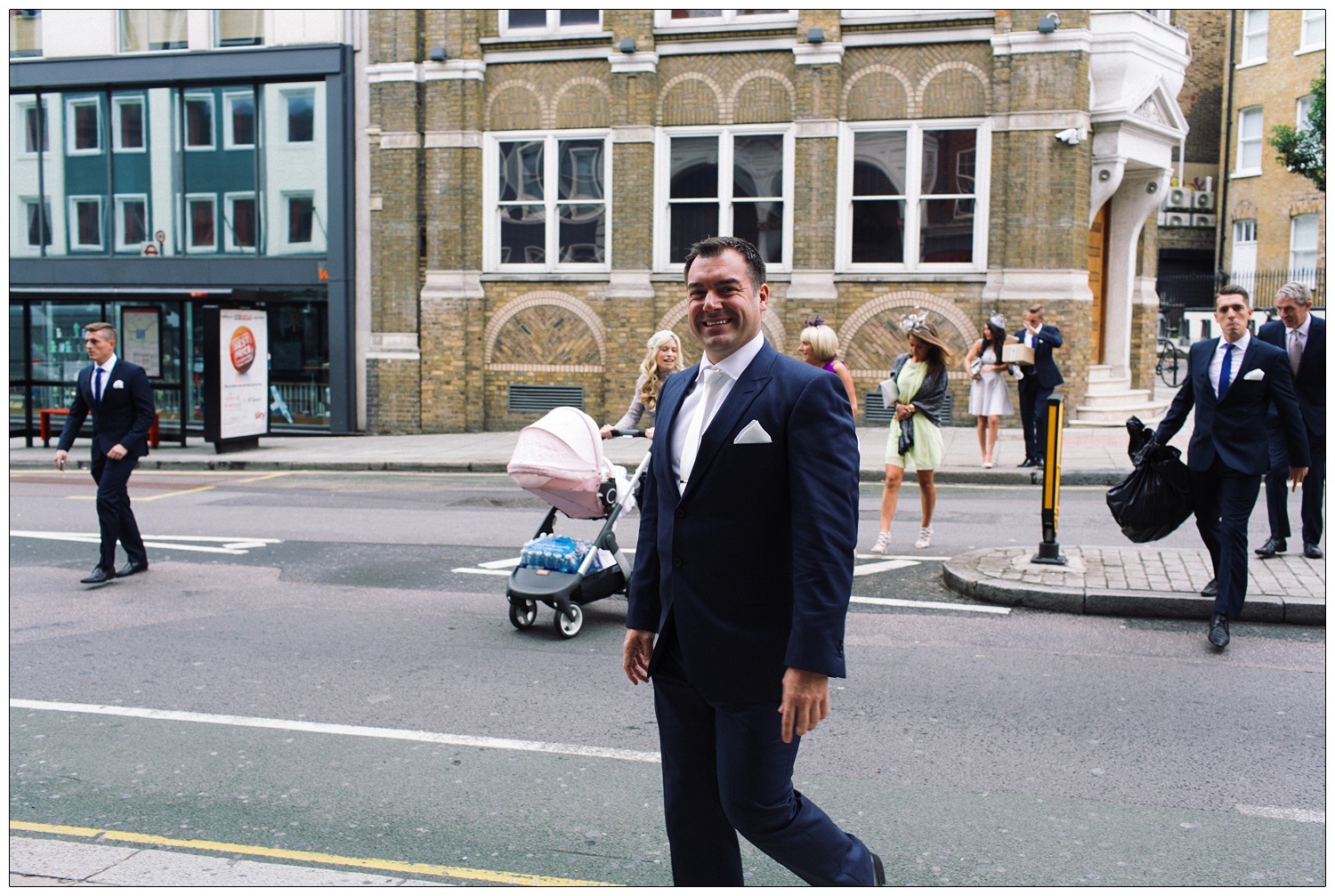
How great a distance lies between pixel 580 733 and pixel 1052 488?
4256 millimetres

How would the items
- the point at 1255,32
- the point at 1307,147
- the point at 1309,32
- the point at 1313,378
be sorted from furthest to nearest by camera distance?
the point at 1255,32 → the point at 1309,32 → the point at 1307,147 → the point at 1313,378

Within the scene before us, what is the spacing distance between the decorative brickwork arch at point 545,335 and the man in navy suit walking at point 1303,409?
12.6 m

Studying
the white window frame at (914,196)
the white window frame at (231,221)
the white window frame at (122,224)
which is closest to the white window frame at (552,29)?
the white window frame at (914,196)

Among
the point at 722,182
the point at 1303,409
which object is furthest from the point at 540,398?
the point at 1303,409

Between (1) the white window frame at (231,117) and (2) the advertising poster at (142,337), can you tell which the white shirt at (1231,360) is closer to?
(2) the advertising poster at (142,337)

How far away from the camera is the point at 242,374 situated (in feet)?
59.0

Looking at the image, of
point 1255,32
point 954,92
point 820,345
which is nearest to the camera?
point 820,345

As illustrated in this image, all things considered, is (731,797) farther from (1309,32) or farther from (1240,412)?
(1309,32)

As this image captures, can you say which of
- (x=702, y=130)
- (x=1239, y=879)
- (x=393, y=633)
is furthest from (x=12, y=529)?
(x=702, y=130)

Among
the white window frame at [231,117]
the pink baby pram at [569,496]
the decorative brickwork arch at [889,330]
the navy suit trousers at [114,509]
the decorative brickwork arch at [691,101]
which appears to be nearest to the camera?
the pink baby pram at [569,496]

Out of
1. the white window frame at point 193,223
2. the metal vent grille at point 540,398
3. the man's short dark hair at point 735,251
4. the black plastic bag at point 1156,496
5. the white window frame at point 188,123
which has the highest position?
the white window frame at point 188,123

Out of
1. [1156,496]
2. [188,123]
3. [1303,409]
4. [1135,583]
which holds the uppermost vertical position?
[188,123]

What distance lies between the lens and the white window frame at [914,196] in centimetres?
1819

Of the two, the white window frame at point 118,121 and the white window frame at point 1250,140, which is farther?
the white window frame at point 1250,140
